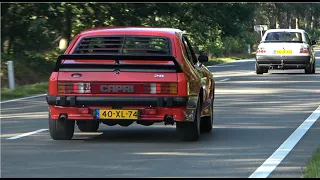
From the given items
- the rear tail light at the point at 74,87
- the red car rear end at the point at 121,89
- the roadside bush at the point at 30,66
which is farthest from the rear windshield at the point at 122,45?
the roadside bush at the point at 30,66

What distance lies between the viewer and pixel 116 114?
11898mm

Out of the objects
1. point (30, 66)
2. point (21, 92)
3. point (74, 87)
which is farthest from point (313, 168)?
point (30, 66)

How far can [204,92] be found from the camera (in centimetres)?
1325

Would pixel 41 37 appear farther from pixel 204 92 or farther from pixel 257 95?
pixel 204 92

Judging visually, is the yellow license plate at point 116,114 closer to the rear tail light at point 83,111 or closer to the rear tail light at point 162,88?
the rear tail light at point 83,111

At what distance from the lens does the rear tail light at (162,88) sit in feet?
38.7

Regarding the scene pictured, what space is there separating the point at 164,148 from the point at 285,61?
2012 cm

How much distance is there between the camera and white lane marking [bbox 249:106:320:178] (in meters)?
9.38

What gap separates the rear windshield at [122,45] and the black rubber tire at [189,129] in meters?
1.12

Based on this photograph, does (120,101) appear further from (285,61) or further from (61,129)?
(285,61)

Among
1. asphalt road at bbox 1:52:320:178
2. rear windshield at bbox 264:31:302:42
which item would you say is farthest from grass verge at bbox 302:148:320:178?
rear windshield at bbox 264:31:302:42

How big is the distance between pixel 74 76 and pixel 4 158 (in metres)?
1.80

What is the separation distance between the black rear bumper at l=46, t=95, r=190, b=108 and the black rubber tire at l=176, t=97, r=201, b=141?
14.8 inches

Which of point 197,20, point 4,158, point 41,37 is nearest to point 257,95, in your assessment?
point 4,158
